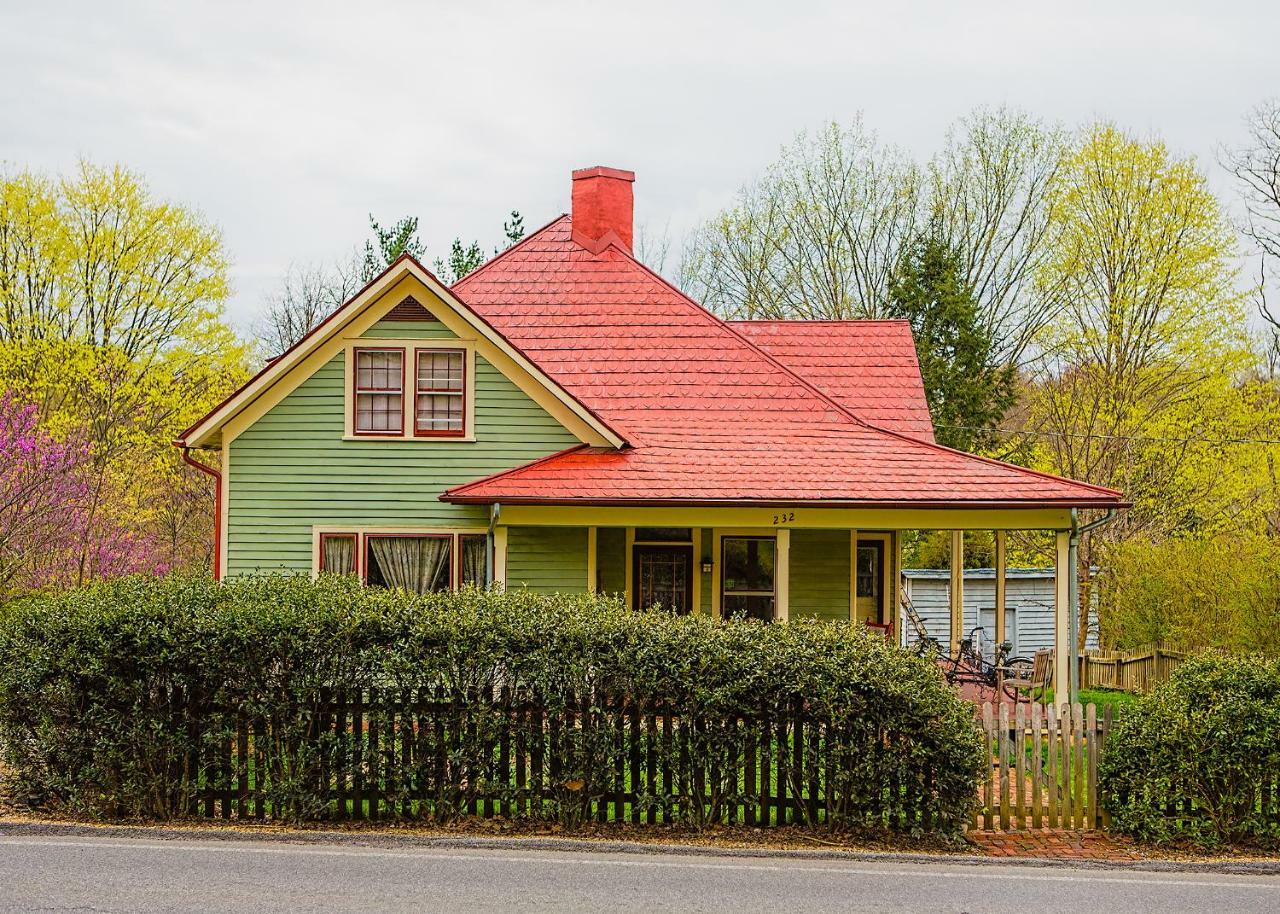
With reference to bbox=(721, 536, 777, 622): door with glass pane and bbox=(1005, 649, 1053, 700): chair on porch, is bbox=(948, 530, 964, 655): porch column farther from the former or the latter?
bbox=(721, 536, 777, 622): door with glass pane

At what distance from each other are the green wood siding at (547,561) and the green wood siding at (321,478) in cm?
72

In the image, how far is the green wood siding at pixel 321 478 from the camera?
18.2 metres

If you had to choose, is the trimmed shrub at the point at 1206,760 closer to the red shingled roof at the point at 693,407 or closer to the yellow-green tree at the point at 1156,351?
the red shingled roof at the point at 693,407

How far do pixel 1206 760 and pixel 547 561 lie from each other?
33.4 feet

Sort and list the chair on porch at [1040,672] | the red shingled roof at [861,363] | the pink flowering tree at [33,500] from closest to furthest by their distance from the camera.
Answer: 1. the chair on porch at [1040,672]
2. the pink flowering tree at [33,500]
3. the red shingled roof at [861,363]

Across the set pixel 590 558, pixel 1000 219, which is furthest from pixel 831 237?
pixel 590 558

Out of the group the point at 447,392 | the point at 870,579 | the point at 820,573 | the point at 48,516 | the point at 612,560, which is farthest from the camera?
the point at 870,579

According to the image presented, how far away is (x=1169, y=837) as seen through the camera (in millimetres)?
10414

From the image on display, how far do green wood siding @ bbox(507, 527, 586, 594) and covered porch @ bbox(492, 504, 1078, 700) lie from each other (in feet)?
0.05

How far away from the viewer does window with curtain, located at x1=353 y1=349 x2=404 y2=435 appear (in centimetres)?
1833

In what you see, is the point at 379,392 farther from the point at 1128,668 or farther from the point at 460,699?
the point at 1128,668

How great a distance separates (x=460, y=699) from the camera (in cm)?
1065

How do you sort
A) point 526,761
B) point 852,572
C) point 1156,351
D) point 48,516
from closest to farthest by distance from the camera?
point 526,761 < point 852,572 < point 48,516 < point 1156,351

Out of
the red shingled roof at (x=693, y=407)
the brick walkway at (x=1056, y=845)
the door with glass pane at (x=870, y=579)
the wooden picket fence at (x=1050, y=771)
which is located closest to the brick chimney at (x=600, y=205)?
the red shingled roof at (x=693, y=407)
